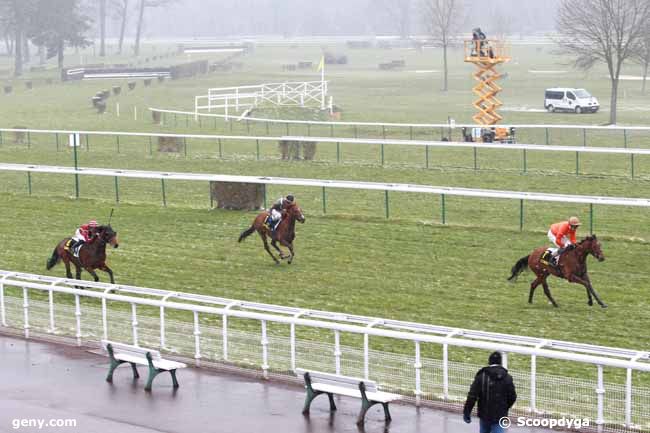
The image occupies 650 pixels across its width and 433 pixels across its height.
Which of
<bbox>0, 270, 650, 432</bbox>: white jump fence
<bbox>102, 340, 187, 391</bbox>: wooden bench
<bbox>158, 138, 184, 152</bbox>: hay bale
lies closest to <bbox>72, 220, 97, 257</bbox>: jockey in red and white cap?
<bbox>0, 270, 650, 432</bbox>: white jump fence

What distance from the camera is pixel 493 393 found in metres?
8.39

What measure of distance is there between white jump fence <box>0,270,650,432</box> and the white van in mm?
30730

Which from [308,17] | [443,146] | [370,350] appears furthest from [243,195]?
[308,17]

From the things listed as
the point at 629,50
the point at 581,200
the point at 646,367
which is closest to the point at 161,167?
the point at 581,200

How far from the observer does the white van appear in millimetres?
42062

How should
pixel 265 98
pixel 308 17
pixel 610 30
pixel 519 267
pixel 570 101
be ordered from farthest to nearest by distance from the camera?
pixel 308 17 < pixel 265 98 < pixel 570 101 < pixel 610 30 < pixel 519 267

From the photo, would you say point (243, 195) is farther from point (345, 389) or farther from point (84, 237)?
point (345, 389)

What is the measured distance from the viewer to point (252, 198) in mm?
20609

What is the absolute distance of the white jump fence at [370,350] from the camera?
9.30m

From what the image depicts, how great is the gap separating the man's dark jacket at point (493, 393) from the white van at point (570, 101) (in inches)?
1370

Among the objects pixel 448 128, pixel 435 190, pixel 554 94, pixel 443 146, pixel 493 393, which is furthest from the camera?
pixel 554 94

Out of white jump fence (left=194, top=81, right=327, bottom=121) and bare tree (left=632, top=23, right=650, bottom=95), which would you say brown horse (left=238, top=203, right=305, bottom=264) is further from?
bare tree (left=632, top=23, right=650, bottom=95)

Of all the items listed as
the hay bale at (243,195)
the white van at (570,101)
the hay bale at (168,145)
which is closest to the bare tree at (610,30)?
the white van at (570,101)

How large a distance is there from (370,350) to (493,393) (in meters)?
2.71
